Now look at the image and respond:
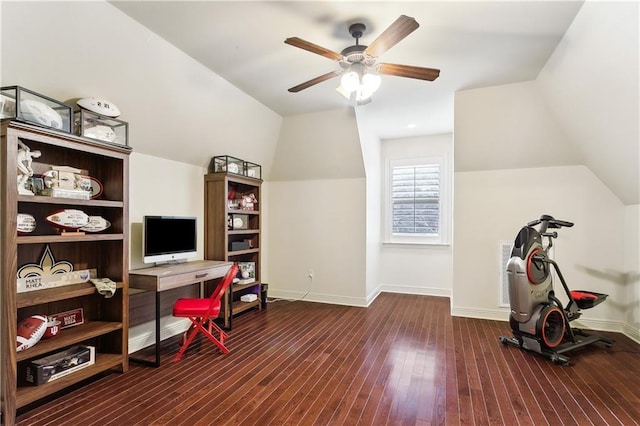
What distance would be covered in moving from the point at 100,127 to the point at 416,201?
4.69 m

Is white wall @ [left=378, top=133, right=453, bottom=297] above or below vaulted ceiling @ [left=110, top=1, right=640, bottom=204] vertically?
below

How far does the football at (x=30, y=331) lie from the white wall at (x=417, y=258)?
4677 mm

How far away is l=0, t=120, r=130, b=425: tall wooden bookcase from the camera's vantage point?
195 cm

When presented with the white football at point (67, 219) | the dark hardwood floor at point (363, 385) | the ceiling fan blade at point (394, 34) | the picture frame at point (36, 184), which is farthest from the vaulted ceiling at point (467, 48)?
the dark hardwood floor at point (363, 385)

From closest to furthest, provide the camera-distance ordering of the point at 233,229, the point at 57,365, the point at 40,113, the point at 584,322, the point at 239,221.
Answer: the point at 40,113
the point at 57,365
the point at 584,322
the point at 233,229
the point at 239,221

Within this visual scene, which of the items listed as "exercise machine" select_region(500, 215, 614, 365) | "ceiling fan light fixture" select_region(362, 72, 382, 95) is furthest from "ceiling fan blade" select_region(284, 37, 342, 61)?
"exercise machine" select_region(500, 215, 614, 365)

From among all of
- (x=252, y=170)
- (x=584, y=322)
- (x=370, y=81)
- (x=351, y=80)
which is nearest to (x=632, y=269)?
(x=584, y=322)

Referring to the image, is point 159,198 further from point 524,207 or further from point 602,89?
point 524,207

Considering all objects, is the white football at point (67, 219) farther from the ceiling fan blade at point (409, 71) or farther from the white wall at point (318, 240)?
the white wall at point (318, 240)

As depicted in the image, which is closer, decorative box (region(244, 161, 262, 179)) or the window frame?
decorative box (region(244, 161, 262, 179))

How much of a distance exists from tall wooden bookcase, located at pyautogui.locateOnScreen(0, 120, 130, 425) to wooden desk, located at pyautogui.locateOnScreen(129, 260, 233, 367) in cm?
17

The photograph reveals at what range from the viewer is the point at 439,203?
5520mm

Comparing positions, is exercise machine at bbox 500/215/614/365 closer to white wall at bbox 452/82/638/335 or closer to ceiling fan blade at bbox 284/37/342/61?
white wall at bbox 452/82/638/335

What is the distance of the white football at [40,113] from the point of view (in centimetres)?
204
